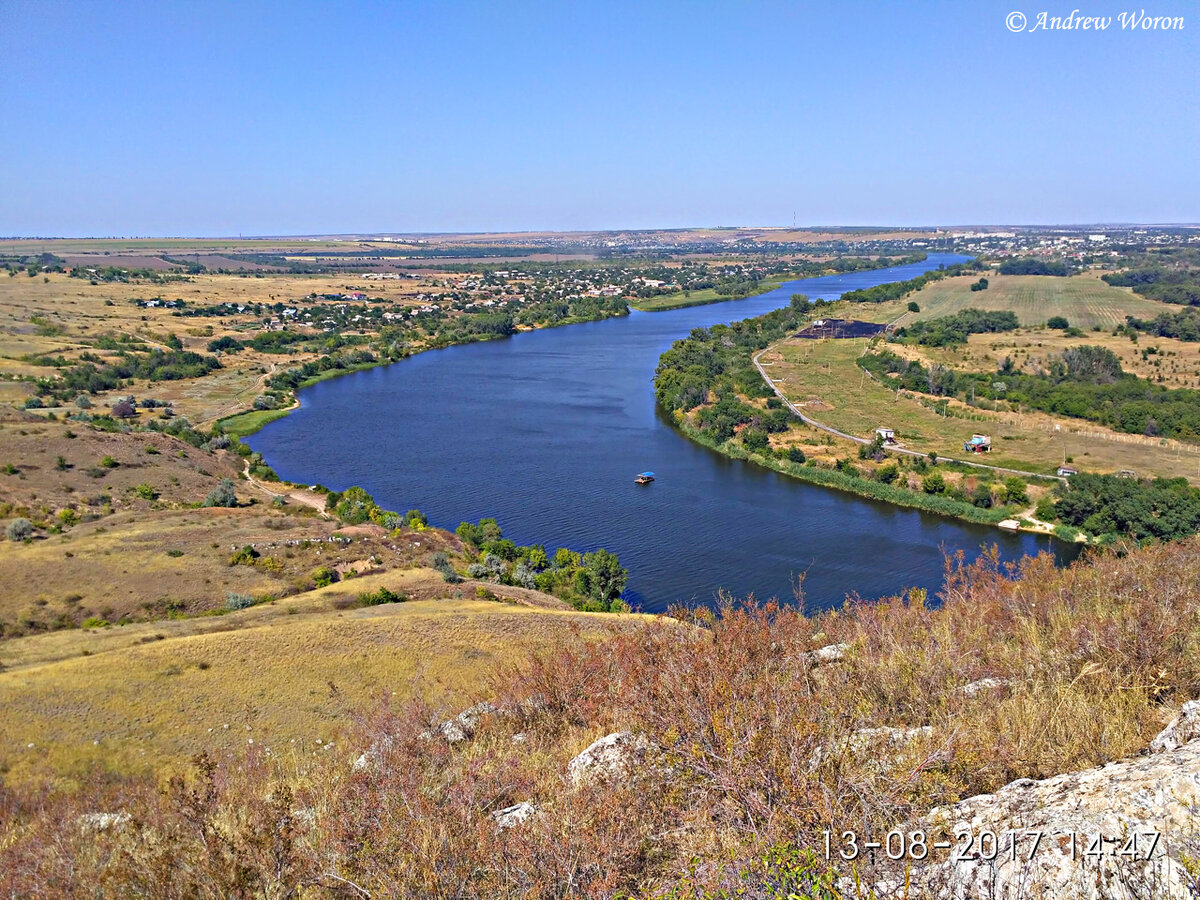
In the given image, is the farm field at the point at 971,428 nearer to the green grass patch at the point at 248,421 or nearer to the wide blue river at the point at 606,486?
the wide blue river at the point at 606,486

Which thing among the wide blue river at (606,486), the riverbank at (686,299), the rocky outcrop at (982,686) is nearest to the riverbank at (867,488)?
the wide blue river at (606,486)

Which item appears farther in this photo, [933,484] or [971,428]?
[971,428]

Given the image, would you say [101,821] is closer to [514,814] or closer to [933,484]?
[514,814]

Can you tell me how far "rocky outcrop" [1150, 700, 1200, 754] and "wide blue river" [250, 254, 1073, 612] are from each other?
14891mm

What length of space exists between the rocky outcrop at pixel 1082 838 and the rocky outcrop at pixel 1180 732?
41 centimetres

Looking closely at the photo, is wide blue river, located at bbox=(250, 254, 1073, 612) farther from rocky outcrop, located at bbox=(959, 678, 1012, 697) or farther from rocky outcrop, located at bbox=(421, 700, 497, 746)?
rocky outcrop, located at bbox=(959, 678, 1012, 697)

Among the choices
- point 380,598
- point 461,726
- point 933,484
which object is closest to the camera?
point 461,726

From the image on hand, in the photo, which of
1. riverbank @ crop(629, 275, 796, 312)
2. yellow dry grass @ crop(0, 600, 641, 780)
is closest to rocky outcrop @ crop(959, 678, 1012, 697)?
yellow dry grass @ crop(0, 600, 641, 780)

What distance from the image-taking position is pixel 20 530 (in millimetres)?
19859

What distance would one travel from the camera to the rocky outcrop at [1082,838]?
3.12 meters

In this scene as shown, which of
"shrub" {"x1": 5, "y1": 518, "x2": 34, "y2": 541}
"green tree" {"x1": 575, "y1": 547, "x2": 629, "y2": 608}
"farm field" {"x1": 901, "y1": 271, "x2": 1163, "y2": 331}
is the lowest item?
"green tree" {"x1": 575, "y1": 547, "x2": 629, "y2": 608}

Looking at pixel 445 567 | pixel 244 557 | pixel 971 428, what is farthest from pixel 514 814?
pixel 971 428

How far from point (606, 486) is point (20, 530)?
1858cm

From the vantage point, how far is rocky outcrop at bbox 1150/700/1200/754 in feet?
13.9
